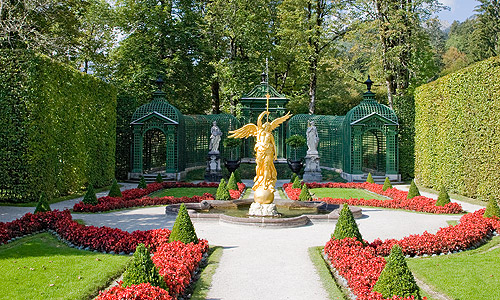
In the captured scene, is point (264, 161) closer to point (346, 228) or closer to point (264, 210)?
point (264, 210)

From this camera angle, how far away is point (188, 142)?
1137 inches

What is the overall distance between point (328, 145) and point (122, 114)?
1392 centimetres

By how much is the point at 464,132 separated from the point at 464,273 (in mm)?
12523

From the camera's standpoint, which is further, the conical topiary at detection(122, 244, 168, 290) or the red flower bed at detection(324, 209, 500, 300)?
the red flower bed at detection(324, 209, 500, 300)

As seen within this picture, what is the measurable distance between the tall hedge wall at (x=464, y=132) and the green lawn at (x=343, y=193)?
351cm

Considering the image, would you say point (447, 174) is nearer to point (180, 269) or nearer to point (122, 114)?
point (180, 269)

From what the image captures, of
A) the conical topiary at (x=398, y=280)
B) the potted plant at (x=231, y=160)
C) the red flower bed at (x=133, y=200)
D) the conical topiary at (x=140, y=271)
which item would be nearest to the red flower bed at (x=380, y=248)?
the conical topiary at (x=398, y=280)

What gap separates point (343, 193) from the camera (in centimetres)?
1962

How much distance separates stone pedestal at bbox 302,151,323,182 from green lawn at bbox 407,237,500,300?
15.3 metres

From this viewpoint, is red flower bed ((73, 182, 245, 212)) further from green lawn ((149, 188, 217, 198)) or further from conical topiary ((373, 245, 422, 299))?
conical topiary ((373, 245, 422, 299))

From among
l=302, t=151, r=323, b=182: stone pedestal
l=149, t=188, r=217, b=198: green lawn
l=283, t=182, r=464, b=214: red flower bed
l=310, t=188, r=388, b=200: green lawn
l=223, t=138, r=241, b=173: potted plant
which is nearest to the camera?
l=283, t=182, r=464, b=214: red flower bed

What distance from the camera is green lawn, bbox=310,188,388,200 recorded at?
18.6m

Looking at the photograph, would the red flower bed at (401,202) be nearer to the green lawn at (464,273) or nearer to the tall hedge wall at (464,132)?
the tall hedge wall at (464,132)

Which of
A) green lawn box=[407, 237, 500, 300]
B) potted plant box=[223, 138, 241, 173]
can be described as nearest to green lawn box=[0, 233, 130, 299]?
green lawn box=[407, 237, 500, 300]
